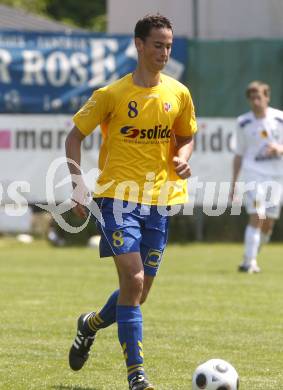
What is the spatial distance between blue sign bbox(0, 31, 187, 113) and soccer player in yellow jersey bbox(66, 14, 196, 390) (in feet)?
37.5

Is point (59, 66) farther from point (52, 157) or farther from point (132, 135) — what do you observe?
point (132, 135)

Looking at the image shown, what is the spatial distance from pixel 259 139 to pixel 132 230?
24.4ft

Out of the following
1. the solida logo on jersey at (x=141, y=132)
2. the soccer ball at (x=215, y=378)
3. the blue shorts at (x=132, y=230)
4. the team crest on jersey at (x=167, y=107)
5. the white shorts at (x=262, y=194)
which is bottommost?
the white shorts at (x=262, y=194)

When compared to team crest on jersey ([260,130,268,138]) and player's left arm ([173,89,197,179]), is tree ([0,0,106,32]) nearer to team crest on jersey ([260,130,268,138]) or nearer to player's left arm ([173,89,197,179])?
team crest on jersey ([260,130,268,138])

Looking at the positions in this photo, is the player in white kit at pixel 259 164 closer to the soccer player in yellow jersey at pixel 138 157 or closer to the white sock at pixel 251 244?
the white sock at pixel 251 244

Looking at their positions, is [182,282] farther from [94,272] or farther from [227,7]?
[227,7]

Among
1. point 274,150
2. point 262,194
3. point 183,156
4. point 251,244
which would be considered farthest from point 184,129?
point 274,150

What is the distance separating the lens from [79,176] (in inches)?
251

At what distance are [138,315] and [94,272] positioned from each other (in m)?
7.52

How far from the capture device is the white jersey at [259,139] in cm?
1342

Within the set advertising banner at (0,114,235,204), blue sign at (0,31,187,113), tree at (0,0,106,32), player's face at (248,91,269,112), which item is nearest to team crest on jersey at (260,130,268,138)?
player's face at (248,91,269,112)

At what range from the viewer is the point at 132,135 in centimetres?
637

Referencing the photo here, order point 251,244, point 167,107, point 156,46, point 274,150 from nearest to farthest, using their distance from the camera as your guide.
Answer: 1. point 156,46
2. point 167,107
3. point 251,244
4. point 274,150

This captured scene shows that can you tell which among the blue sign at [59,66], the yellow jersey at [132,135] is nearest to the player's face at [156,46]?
the yellow jersey at [132,135]
